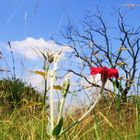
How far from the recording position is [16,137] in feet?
10.0

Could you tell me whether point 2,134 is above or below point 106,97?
below

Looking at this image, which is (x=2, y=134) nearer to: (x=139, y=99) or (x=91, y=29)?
(x=139, y=99)

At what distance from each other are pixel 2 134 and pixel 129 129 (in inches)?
36.8

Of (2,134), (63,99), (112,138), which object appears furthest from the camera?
(2,134)

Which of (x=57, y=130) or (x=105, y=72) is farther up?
(x=105, y=72)

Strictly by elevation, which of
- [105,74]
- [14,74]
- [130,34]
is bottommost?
[105,74]

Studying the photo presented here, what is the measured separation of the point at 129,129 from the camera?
121 inches

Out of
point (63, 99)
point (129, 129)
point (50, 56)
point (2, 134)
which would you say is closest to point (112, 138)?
point (129, 129)

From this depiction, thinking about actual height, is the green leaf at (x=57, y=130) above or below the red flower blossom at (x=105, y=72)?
below

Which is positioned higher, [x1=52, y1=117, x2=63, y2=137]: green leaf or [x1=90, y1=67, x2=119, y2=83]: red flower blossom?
[x1=90, y1=67, x2=119, y2=83]: red flower blossom

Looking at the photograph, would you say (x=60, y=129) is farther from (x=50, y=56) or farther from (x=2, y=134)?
(x=2, y=134)

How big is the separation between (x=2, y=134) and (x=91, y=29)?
2681cm

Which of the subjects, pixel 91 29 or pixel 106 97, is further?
pixel 91 29

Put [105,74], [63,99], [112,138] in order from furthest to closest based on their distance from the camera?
[112,138] < [105,74] < [63,99]
